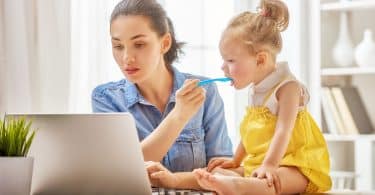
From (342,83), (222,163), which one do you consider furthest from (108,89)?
(342,83)

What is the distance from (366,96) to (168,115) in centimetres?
167

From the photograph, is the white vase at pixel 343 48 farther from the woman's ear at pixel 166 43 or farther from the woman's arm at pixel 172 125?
the woman's arm at pixel 172 125

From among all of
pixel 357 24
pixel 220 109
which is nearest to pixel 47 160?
pixel 220 109

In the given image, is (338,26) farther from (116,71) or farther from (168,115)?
(168,115)

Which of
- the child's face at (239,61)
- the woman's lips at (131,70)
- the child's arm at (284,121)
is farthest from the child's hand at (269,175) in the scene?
the woman's lips at (131,70)

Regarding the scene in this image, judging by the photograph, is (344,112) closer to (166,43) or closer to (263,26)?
(166,43)

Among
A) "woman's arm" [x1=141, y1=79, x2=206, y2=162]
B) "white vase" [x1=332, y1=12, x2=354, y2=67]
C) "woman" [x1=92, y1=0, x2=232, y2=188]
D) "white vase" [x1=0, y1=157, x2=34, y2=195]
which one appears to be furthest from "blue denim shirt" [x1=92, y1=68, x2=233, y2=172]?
"white vase" [x1=332, y1=12, x2=354, y2=67]

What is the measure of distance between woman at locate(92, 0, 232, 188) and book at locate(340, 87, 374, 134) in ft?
4.32

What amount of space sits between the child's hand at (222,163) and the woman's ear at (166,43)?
332 mm

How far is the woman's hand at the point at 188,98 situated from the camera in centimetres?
176

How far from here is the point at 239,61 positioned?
1692 mm

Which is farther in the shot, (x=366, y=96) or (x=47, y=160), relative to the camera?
(x=366, y=96)

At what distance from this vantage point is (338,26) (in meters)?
3.28

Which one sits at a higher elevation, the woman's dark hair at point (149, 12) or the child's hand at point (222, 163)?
the woman's dark hair at point (149, 12)
